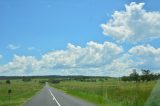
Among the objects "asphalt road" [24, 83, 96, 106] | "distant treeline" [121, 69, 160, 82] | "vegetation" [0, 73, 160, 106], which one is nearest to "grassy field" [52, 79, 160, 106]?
"vegetation" [0, 73, 160, 106]

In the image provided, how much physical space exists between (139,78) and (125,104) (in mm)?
79887

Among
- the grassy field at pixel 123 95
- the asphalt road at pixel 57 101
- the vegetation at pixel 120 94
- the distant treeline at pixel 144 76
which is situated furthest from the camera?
the distant treeline at pixel 144 76

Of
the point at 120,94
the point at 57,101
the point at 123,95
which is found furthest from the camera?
the point at 120,94

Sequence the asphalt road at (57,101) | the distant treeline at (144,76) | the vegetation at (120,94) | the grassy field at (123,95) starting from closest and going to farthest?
the vegetation at (120,94) → the grassy field at (123,95) → the asphalt road at (57,101) → the distant treeline at (144,76)

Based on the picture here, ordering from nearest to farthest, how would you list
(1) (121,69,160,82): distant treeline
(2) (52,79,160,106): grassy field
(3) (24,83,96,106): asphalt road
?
(2) (52,79,160,106): grassy field → (3) (24,83,96,106): asphalt road → (1) (121,69,160,82): distant treeline

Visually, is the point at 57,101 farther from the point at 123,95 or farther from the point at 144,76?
the point at 144,76

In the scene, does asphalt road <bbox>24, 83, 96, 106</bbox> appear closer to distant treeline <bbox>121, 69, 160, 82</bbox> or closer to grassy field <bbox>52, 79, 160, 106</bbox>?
grassy field <bbox>52, 79, 160, 106</bbox>

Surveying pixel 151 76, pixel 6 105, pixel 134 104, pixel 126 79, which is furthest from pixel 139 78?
pixel 134 104

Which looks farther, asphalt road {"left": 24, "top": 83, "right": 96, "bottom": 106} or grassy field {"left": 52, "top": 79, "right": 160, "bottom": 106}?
asphalt road {"left": 24, "top": 83, "right": 96, "bottom": 106}

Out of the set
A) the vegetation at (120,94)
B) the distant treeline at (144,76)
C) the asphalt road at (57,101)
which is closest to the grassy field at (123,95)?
the vegetation at (120,94)

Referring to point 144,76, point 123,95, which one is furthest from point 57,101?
point 144,76

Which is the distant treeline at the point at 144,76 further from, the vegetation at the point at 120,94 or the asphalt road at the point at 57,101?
the asphalt road at the point at 57,101

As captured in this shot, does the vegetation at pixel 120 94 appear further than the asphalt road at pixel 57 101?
No

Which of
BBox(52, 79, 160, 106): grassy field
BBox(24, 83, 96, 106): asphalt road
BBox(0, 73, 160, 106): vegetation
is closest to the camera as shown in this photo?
BBox(0, 73, 160, 106): vegetation
